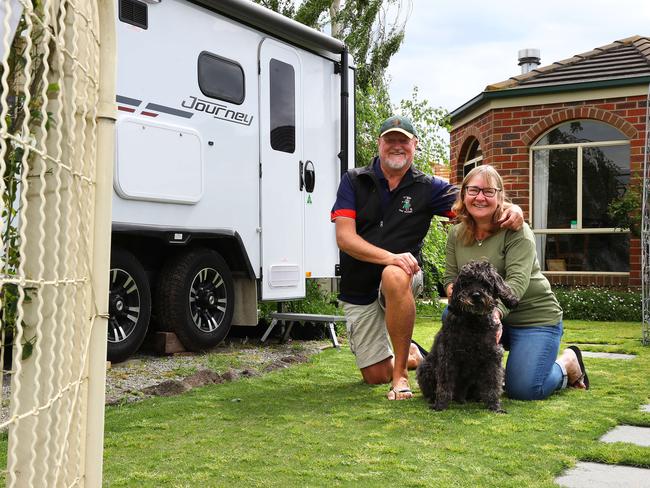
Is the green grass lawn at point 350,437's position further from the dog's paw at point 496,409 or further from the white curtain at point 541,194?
the white curtain at point 541,194

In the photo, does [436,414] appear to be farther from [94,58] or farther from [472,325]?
[94,58]

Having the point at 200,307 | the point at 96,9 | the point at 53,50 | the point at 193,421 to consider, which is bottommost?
the point at 193,421

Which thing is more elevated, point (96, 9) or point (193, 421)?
point (96, 9)

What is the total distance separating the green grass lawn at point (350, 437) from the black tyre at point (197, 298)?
1177 mm

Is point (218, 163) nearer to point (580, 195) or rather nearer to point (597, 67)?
point (580, 195)

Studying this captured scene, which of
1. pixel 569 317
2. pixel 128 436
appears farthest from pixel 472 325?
pixel 569 317

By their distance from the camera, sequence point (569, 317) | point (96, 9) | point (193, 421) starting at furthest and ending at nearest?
point (569, 317) → point (193, 421) → point (96, 9)

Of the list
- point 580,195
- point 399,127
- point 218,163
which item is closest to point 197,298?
point 218,163

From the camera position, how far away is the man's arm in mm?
4145

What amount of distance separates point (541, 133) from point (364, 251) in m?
7.95

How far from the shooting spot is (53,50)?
1575 mm

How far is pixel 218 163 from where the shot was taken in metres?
5.79

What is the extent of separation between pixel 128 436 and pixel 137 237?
2587mm

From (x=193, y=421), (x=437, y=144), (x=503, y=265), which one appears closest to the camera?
(x=193, y=421)
